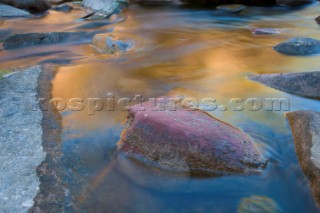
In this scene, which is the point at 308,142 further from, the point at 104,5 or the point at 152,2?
the point at 152,2

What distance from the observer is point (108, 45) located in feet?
20.5

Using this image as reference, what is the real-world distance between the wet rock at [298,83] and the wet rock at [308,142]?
0.80m

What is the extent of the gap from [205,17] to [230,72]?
473 centimetres

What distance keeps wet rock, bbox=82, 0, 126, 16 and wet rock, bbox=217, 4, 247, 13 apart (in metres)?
3.19

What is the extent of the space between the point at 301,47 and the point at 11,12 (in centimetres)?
852

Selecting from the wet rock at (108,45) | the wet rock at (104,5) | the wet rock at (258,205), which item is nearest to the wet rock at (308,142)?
the wet rock at (258,205)

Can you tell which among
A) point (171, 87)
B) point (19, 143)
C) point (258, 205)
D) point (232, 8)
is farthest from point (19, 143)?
point (232, 8)

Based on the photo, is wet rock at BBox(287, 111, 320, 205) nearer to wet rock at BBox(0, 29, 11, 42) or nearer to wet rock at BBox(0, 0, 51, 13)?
wet rock at BBox(0, 29, 11, 42)

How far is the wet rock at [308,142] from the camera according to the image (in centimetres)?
244

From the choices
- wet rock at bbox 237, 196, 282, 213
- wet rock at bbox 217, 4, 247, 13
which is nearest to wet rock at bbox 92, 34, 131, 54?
wet rock at bbox 237, 196, 282, 213

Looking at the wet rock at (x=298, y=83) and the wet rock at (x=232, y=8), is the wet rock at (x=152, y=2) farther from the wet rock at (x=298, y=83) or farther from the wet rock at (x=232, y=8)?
the wet rock at (x=298, y=83)

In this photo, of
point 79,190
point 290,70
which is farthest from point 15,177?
point 290,70

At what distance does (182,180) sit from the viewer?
2.54 metres

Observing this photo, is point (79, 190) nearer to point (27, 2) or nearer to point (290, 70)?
point (290, 70)
